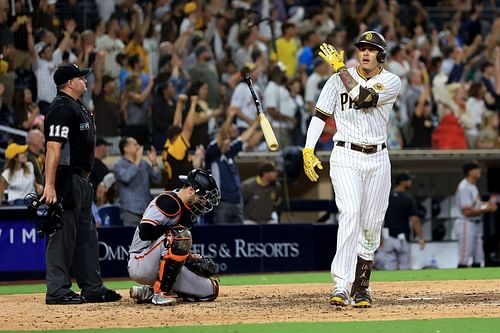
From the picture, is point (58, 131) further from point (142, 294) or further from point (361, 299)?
point (361, 299)

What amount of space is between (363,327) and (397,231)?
9.93m

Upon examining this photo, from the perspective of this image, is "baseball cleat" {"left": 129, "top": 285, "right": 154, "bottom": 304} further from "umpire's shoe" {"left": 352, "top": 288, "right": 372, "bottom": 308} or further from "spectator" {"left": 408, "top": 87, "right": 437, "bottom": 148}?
"spectator" {"left": 408, "top": 87, "right": 437, "bottom": 148}

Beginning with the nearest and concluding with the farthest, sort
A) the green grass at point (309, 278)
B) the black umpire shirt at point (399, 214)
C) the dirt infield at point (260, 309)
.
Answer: the dirt infield at point (260, 309) → the green grass at point (309, 278) → the black umpire shirt at point (399, 214)

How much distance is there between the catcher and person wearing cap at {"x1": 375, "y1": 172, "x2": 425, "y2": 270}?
7563 mm

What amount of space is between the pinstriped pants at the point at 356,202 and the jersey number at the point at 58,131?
262cm

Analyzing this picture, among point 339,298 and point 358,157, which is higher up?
point 358,157

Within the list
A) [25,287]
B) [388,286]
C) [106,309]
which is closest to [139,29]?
[25,287]

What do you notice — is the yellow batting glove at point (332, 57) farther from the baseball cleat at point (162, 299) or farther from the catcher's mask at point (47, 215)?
the catcher's mask at point (47, 215)

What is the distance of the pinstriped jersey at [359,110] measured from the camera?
963cm

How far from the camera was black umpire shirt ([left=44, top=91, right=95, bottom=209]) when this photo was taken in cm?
1058

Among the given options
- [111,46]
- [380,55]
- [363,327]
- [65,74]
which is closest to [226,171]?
[111,46]

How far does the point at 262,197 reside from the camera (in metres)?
17.8

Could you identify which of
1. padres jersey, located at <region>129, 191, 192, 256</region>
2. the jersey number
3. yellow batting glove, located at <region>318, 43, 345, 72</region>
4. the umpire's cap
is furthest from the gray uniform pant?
yellow batting glove, located at <region>318, 43, 345, 72</region>

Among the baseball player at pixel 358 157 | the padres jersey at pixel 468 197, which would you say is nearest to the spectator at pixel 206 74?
the padres jersey at pixel 468 197
